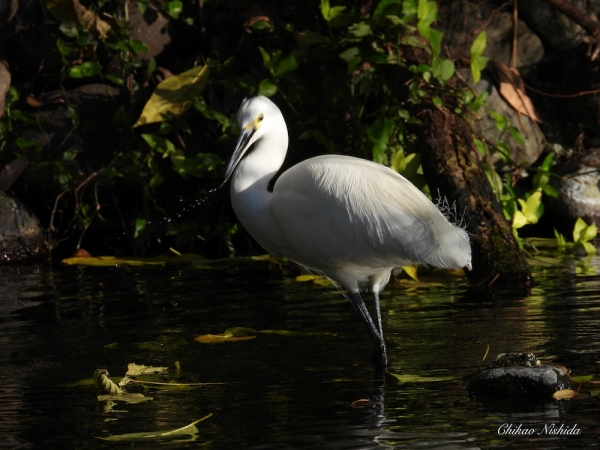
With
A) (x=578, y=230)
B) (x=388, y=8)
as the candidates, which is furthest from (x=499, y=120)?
(x=388, y=8)

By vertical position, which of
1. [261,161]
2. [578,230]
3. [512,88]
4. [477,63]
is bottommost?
[578,230]

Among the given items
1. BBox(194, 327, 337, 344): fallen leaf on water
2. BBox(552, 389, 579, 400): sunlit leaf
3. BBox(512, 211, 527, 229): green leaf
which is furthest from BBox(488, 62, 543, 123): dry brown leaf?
BBox(552, 389, 579, 400): sunlit leaf

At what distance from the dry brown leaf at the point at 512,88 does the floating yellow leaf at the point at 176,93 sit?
2591mm

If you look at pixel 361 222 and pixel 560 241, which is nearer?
pixel 361 222

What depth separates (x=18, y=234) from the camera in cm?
891

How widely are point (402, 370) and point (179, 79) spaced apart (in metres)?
4.67

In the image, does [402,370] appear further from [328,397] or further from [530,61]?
Result: [530,61]

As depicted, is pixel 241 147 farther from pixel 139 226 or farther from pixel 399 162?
pixel 139 226

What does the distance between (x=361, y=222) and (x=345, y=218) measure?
0.08 metres

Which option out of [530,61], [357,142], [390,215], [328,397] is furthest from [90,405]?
[530,61]

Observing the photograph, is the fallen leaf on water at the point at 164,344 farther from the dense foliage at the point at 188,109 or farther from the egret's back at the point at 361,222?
the dense foliage at the point at 188,109

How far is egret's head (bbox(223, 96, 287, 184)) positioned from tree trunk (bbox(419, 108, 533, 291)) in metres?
1.83

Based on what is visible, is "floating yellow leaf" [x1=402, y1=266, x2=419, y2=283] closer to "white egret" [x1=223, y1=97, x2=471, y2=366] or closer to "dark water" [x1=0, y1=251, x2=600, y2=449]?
"dark water" [x1=0, y1=251, x2=600, y2=449]

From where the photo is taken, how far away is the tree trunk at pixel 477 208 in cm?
686
